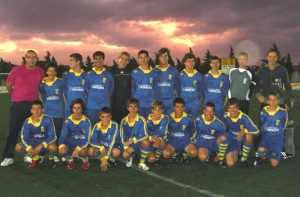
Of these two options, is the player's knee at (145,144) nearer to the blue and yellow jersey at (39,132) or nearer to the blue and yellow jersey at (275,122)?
the blue and yellow jersey at (39,132)

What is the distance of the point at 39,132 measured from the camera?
19.7ft

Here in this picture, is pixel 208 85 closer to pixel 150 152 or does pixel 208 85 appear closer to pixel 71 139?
pixel 150 152

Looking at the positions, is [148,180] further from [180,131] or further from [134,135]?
[180,131]

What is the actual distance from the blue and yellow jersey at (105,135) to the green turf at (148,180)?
14.4 inches

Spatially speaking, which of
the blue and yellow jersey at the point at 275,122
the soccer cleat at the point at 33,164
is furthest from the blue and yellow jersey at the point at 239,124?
the soccer cleat at the point at 33,164

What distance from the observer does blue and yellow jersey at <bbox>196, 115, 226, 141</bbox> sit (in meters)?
6.11

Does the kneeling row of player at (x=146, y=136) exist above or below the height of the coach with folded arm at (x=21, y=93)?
below

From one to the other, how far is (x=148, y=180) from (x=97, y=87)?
204cm

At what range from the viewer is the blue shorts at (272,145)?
599 centimetres

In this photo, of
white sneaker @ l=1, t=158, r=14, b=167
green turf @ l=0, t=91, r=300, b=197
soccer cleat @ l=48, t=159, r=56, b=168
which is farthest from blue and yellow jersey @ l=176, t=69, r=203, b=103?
white sneaker @ l=1, t=158, r=14, b=167

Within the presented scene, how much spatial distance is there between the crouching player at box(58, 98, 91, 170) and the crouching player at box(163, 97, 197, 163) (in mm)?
1329

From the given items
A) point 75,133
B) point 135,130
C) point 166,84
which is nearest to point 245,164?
point 135,130

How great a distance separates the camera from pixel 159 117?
6148 mm

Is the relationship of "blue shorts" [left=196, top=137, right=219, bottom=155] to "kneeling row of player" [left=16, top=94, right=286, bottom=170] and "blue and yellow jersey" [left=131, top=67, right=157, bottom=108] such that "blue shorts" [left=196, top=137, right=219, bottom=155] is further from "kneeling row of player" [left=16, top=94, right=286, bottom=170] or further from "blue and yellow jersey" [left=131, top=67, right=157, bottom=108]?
"blue and yellow jersey" [left=131, top=67, right=157, bottom=108]
